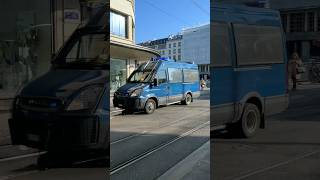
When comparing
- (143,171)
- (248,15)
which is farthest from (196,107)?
(248,15)

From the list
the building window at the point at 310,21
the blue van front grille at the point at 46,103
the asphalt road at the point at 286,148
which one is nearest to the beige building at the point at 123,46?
the blue van front grille at the point at 46,103

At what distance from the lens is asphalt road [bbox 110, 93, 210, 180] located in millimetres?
1957

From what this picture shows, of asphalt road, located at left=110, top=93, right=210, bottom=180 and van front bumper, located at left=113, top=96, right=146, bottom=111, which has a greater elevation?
van front bumper, located at left=113, top=96, right=146, bottom=111

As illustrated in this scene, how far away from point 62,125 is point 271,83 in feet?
3.54

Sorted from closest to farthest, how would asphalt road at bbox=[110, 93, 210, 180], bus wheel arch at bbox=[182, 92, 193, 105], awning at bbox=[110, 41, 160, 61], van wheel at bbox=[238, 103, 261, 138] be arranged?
awning at bbox=[110, 41, 160, 61] → asphalt road at bbox=[110, 93, 210, 180] → bus wheel arch at bbox=[182, 92, 193, 105] → van wheel at bbox=[238, 103, 261, 138]

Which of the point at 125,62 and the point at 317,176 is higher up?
the point at 125,62

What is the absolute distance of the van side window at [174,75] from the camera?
6.59ft

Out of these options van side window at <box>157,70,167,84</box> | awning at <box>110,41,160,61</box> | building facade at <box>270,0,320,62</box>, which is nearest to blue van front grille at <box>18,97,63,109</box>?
awning at <box>110,41,160,61</box>

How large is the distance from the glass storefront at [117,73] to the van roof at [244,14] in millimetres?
467

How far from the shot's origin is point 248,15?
7.16 ft

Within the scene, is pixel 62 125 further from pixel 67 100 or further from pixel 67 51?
pixel 67 51

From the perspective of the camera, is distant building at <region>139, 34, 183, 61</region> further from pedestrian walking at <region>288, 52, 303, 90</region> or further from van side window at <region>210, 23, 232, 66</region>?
pedestrian walking at <region>288, 52, 303, 90</region>

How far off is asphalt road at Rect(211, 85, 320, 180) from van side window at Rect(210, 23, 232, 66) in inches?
17.8

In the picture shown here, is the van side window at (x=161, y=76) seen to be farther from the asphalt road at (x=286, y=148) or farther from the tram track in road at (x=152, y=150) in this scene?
the asphalt road at (x=286, y=148)
